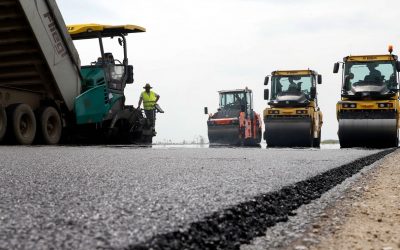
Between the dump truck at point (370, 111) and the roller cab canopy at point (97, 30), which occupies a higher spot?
the roller cab canopy at point (97, 30)

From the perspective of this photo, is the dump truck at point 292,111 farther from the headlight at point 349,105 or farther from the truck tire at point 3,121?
the truck tire at point 3,121

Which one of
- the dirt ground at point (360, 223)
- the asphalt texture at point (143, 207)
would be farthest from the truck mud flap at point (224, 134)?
the asphalt texture at point (143, 207)

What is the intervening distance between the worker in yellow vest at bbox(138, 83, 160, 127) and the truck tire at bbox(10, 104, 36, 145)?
4226mm

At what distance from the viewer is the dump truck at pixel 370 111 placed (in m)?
12.9

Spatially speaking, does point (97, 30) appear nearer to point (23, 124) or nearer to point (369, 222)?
point (23, 124)

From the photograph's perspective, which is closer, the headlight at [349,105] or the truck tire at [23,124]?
the truck tire at [23,124]

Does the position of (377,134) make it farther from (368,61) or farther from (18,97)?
(18,97)

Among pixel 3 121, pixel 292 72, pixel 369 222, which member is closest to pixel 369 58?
pixel 292 72

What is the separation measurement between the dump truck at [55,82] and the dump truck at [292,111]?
4.14 meters

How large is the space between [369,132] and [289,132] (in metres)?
2.78

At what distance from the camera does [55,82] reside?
37.1 feet

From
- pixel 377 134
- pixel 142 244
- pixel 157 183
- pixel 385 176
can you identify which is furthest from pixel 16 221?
pixel 377 134

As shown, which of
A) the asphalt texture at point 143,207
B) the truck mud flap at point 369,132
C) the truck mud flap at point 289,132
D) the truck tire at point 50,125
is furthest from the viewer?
the truck mud flap at point 289,132

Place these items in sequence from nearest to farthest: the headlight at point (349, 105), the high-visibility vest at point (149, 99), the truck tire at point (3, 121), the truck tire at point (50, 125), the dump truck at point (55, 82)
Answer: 1. the truck tire at point (3, 121)
2. the dump truck at point (55, 82)
3. the truck tire at point (50, 125)
4. the headlight at point (349, 105)
5. the high-visibility vest at point (149, 99)
